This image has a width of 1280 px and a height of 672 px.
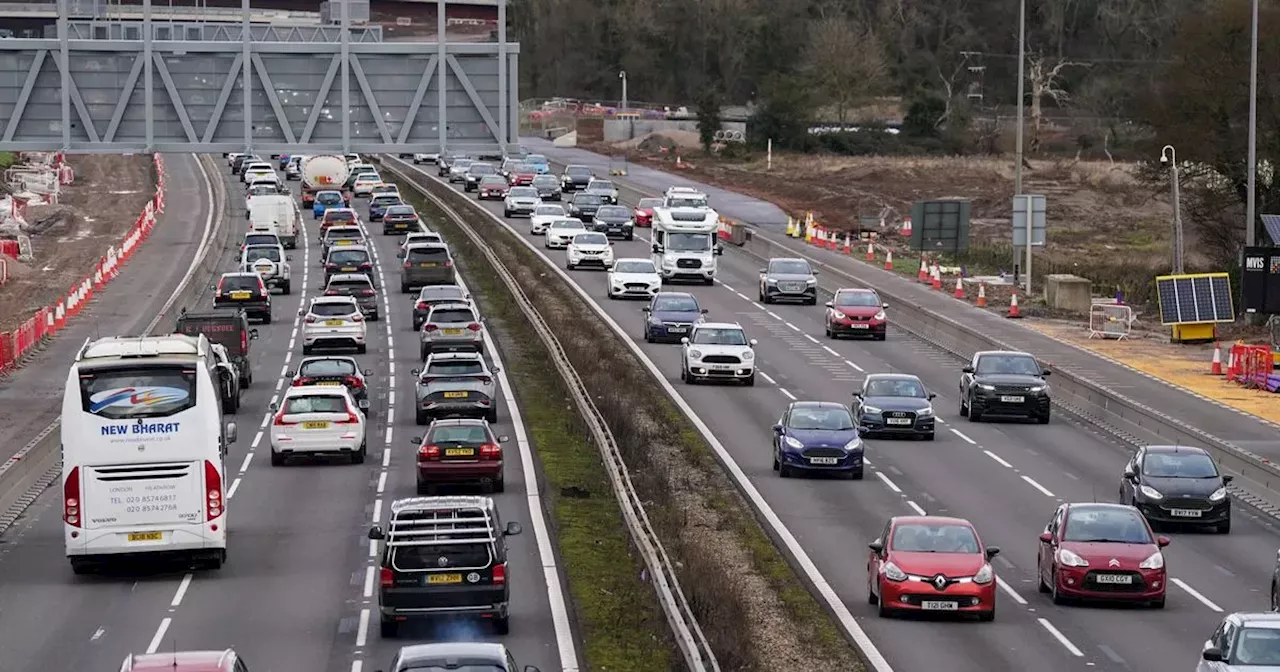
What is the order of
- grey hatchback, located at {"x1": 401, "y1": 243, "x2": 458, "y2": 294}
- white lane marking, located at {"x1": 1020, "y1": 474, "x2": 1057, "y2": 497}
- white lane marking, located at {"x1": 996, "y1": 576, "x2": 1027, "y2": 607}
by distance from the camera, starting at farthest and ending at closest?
grey hatchback, located at {"x1": 401, "y1": 243, "x2": 458, "y2": 294}
white lane marking, located at {"x1": 1020, "y1": 474, "x2": 1057, "y2": 497}
white lane marking, located at {"x1": 996, "y1": 576, "x2": 1027, "y2": 607}

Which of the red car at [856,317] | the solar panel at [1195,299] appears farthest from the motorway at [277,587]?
the solar panel at [1195,299]

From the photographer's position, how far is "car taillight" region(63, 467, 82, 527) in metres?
27.8

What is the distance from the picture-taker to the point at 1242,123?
7438 cm

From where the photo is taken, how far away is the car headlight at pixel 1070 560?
26.7 metres

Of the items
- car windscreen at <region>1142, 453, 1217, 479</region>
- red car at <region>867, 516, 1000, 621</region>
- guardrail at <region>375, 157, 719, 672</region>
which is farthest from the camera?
car windscreen at <region>1142, 453, 1217, 479</region>

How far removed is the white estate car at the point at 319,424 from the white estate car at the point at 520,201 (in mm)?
53986

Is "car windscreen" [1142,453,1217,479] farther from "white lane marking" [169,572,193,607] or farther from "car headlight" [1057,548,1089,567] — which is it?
"white lane marking" [169,572,193,607]

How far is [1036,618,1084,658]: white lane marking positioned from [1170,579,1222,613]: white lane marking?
8.21 feet

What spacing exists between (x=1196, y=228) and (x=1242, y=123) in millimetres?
5698

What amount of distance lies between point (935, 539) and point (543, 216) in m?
60.0

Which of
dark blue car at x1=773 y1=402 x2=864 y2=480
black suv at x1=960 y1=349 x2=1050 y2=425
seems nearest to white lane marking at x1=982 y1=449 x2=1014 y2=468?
dark blue car at x1=773 y1=402 x2=864 y2=480

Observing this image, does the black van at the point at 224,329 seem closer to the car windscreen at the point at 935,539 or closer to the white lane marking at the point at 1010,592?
the white lane marking at the point at 1010,592

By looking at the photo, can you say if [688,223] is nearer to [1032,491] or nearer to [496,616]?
[1032,491]

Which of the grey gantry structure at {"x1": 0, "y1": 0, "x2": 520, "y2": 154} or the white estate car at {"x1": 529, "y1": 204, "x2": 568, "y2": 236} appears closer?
the grey gantry structure at {"x1": 0, "y1": 0, "x2": 520, "y2": 154}
